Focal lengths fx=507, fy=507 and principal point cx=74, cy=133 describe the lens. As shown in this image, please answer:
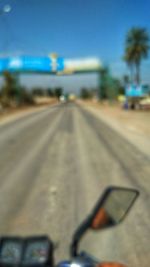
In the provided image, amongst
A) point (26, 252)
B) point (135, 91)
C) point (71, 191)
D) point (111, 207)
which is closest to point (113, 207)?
point (111, 207)

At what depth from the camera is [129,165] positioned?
45.7 feet

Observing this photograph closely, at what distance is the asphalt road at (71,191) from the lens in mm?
6285

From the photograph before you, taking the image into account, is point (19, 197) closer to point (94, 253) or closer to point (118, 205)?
point (94, 253)

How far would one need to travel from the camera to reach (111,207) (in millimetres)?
2643

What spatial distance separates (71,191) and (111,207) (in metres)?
7.33

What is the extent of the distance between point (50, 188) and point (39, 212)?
238 centimetres

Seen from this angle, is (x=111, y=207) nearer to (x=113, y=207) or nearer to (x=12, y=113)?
(x=113, y=207)

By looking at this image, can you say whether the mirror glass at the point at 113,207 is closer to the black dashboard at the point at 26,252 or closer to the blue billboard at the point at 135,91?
the black dashboard at the point at 26,252

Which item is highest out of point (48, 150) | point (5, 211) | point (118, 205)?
point (118, 205)

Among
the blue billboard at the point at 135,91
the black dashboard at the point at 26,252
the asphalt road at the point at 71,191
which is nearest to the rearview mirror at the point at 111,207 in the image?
the black dashboard at the point at 26,252

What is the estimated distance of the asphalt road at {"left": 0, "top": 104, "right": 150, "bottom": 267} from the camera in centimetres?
629

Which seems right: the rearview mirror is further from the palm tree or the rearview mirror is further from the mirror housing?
the palm tree

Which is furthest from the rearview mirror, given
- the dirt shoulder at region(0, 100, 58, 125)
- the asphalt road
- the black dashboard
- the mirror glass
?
the dirt shoulder at region(0, 100, 58, 125)

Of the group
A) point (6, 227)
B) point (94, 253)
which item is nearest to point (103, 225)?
point (94, 253)
